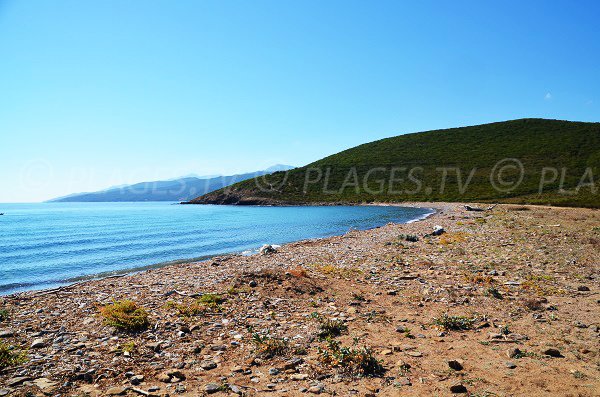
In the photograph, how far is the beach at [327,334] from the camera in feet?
22.5

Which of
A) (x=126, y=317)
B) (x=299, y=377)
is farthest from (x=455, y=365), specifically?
(x=126, y=317)

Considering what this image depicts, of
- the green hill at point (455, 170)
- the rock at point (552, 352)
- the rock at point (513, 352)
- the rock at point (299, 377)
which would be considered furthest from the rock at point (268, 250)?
the green hill at point (455, 170)

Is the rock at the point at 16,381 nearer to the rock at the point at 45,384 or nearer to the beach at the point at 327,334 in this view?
the beach at the point at 327,334

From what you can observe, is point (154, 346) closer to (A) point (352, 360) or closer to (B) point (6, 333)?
(B) point (6, 333)

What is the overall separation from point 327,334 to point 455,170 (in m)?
114

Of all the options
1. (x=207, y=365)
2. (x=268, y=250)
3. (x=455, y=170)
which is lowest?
(x=268, y=250)

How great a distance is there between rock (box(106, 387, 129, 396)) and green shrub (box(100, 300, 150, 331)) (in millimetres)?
3225

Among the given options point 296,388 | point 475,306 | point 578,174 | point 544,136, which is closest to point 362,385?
point 296,388

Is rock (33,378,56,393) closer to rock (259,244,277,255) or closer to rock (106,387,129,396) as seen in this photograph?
rock (106,387,129,396)

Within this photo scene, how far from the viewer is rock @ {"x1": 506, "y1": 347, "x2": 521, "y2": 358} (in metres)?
7.72

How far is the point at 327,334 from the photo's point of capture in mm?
9352

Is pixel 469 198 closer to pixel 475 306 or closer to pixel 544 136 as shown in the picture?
pixel 544 136

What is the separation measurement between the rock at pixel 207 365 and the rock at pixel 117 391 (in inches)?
64.9

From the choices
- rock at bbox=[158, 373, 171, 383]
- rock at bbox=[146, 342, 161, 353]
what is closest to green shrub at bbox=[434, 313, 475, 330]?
rock at bbox=[158, 373, 171, 383]
